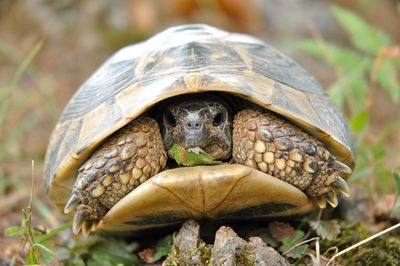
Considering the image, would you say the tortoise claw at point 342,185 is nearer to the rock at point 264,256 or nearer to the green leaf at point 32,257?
the rock at point 264,256

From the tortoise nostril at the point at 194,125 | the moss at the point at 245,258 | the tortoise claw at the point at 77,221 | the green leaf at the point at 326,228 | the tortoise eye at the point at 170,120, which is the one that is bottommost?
the green leaf at the point at 326,228

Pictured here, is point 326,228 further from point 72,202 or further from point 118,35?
point 118,35

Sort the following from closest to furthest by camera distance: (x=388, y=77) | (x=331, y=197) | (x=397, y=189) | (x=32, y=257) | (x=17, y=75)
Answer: (x=32, y=257)
(x=331, y=197)
(x=397, y=189)
(x=17, y=75)
(x=388, y=77)

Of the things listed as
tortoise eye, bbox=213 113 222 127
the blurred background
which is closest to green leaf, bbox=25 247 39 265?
tortoise eye, bbox=213 113 222 127

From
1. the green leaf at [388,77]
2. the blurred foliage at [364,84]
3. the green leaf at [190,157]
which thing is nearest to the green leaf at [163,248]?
the green leaf at [190,157]

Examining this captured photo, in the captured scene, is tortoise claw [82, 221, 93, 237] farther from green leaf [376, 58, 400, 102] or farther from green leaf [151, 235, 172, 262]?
A: green leaf [376, 58, 400, 102]

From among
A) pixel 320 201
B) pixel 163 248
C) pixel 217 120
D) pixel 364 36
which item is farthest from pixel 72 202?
pixel 364 36
